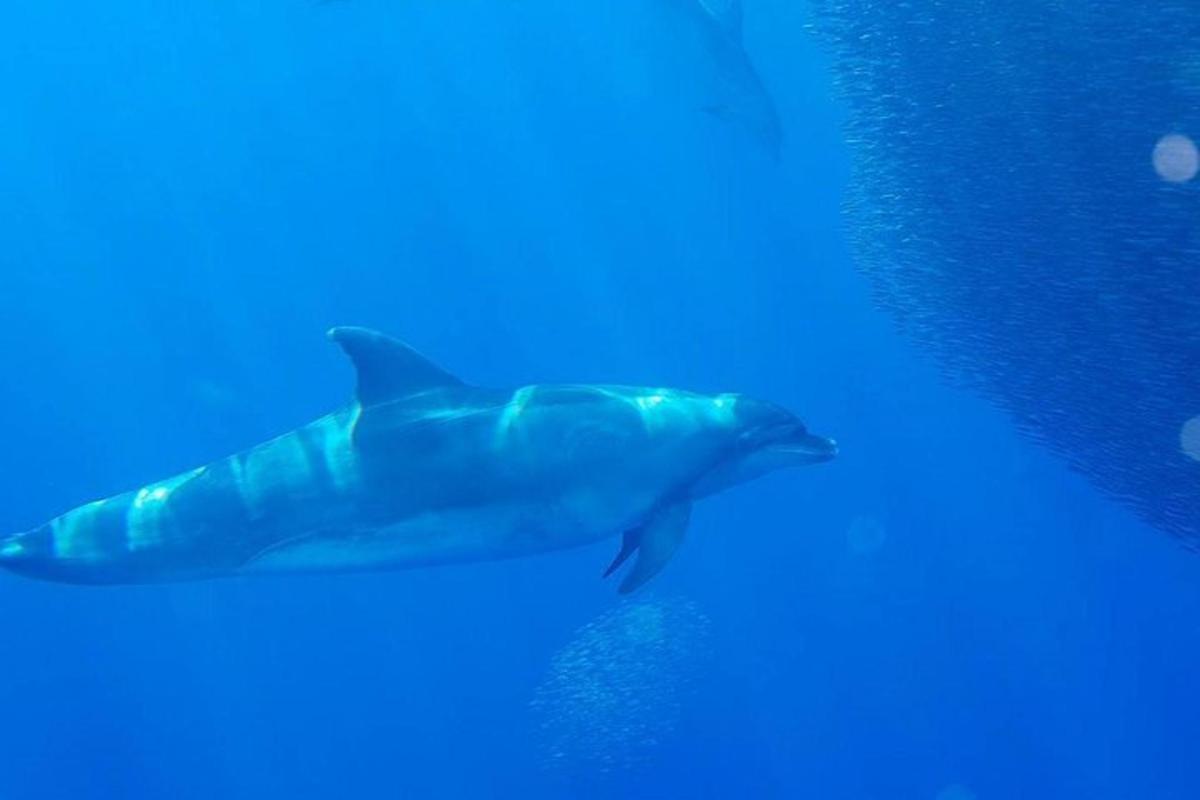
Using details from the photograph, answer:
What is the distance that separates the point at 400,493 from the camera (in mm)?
6684

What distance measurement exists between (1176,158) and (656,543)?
4.92 meters

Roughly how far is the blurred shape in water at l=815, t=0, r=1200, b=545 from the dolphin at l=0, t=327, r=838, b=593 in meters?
4.45

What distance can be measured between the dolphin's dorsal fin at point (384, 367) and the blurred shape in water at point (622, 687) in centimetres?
882

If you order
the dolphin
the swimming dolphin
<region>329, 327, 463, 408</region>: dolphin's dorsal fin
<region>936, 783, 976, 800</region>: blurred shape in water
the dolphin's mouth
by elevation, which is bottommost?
<region>936, 783, 976, 800</region>: blurred shape in water

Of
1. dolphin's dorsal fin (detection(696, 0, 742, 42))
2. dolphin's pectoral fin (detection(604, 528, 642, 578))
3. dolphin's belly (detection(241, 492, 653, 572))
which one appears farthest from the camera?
dolphin's dorsal fin (detection(696, 0, 742, 42))

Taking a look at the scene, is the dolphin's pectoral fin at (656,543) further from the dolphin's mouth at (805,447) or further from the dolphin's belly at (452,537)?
the dolphin's mouth at (805,447)

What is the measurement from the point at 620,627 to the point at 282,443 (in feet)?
31.5

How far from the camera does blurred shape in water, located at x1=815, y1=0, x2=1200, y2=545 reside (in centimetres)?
866

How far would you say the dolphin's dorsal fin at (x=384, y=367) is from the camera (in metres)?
6.63

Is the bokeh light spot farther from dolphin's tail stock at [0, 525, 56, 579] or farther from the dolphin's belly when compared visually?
dolphin's tail stock at [0, 525, 56, 579]

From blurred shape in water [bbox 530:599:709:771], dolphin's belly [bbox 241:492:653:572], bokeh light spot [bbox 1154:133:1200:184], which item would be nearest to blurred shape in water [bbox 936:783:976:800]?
blurred shape in water [bbox 530:599:709:771]

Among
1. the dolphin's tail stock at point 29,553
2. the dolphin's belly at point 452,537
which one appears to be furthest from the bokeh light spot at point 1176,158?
the dolphin's tail stock at point 29,553

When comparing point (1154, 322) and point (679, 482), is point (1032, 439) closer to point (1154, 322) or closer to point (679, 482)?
point (1154, 322)

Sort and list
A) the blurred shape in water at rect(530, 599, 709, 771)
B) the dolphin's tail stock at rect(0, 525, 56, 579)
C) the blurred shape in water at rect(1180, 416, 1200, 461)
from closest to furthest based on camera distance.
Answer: the dolphin's tail stock at rect(0, 525, 56, 579)
the blurred shape in water at rect(1180, 416, 1200, 461)
the blurred shape in water at rect(530, 599, 709, 771)
